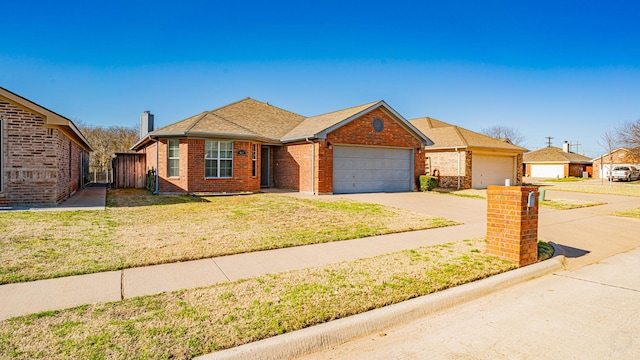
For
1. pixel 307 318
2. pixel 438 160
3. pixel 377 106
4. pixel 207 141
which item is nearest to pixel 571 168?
pixel 438 160

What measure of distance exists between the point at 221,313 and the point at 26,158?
11459mm

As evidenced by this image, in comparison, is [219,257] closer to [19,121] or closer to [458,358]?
[458,358]

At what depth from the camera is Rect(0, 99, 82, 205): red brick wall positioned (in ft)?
37.2

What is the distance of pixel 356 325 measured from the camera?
3783mm

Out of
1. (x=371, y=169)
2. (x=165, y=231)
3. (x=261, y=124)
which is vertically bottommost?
(x=165, y=231)

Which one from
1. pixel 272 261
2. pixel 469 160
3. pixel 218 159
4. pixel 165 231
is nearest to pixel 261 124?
pixel 218 159

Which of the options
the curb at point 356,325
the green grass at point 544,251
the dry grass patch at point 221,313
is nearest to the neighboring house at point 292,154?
the green grass at point 544,251

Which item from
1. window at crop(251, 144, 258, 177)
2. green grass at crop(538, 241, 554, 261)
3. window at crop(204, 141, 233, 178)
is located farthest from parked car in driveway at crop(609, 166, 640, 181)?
window at crop(204, 141, 233, 178)

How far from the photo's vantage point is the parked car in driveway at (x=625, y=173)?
4381 cm

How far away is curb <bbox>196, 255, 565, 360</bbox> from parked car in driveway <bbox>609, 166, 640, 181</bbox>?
1988 inches

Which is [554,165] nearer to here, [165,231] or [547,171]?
[547,171]

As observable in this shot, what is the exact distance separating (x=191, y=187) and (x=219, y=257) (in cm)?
1080

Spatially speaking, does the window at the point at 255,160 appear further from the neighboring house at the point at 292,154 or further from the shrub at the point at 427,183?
the shrub at the point at 427,183

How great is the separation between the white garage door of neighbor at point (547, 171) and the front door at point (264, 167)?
143 feet
